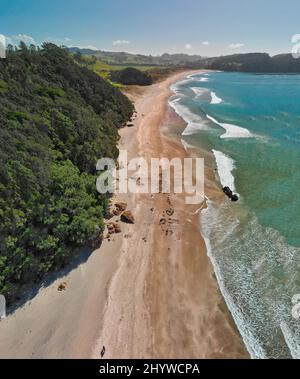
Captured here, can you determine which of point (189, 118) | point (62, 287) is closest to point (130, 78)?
point (189, 118)

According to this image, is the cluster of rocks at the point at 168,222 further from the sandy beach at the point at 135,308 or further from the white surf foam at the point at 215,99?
the white surf foam at the point at 215,99

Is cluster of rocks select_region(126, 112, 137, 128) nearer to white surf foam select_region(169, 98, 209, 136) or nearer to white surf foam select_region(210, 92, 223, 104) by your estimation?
white surf foam select_region(169, 98, 209, 136)

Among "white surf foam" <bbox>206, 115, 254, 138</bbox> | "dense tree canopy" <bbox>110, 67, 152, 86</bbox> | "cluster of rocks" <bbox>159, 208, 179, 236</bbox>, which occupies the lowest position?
"cluster of rocks" <bbox>159, 208, 179, 236</bbox>

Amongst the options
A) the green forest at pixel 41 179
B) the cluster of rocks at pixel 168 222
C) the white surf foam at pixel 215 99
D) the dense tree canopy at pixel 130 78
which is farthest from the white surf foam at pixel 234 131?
the dense tree canopy at pixel 130 78

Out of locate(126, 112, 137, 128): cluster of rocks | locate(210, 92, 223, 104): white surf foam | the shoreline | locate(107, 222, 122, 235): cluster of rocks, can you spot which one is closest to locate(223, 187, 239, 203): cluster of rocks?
the shoreline

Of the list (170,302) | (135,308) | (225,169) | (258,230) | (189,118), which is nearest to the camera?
(135,308)

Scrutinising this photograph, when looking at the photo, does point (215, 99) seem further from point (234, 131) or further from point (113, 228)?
point (113, 228)
